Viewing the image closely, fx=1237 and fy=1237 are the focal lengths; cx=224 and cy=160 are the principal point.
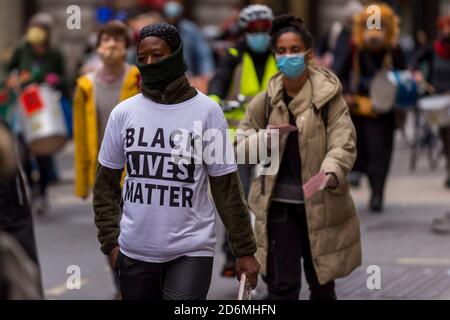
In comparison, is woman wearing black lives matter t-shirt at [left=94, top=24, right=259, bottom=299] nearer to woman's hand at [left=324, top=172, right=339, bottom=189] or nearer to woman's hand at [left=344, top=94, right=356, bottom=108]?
woman's hand at [left=324, top=172, right=339, bottom=189]

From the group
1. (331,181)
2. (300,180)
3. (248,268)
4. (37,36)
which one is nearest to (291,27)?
(300,180)

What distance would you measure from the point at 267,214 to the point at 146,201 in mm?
1672

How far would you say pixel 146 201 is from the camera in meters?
5.16

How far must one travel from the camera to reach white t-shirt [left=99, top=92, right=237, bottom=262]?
16.9ft

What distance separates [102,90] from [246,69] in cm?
106

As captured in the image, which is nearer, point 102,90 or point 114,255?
point 114,255

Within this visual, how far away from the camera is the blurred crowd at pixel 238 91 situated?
266 inches

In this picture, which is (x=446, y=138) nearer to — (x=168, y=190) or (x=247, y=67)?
(x=247, y=67)

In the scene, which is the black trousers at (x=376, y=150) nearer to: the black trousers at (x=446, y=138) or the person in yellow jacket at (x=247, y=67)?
the black trousers at (x=446, y=138)

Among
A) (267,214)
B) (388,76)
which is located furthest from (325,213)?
(388,76)

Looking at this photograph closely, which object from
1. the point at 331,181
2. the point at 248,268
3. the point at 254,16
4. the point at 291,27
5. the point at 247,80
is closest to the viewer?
the point at 248,268

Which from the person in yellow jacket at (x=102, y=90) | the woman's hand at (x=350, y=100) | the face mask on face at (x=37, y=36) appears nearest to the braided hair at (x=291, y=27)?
the person in yellow jacket at (x=102, y=90)

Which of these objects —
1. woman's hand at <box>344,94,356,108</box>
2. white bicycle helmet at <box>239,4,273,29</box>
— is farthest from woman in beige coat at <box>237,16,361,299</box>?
woman's hand at <box>344,94,356,108</box>

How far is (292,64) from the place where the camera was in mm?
6672
